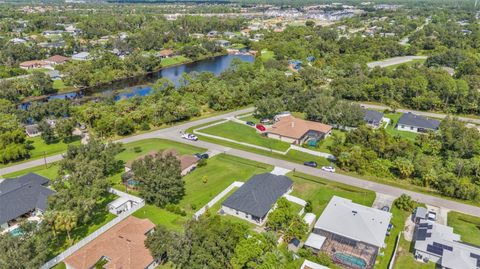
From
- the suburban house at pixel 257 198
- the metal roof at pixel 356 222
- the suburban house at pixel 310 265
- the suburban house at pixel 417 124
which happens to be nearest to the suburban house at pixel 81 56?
the suburban house at pixel 257 198

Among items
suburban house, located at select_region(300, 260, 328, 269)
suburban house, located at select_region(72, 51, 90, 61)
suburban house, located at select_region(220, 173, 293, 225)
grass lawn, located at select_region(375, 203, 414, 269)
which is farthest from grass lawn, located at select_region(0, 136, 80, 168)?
suburban house, located at select_region(72, 51, 90, 61)

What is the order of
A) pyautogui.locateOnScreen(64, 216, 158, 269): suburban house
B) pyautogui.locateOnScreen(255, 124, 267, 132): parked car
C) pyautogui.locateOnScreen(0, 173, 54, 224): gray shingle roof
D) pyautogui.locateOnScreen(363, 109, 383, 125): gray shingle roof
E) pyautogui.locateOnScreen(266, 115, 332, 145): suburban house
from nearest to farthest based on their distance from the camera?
pyautogui.locateOnScreen(64, 216, 158, 269): suburban house
pyautogui.locateOnScreen(0, 173, 54, 224): gray shingle roof
pyautogui.locateOnScreen(266, 115, 332, 145): suburban house
pyautogui.locateOnScreen(255, 124, 267, 132): parked car
pyautogui.locateOnScreen(363, 109, 383, 125): gray shingle roof

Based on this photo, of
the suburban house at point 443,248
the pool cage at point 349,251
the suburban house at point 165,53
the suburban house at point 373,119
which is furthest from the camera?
the suburban house at point 165,53

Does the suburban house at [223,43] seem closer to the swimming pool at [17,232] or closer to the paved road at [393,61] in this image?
the paved road at [393,61]

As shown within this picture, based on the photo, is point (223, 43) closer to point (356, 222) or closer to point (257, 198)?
point (257, 198)

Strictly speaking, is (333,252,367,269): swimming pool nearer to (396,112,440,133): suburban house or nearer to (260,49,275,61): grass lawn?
(396,112,440,133): suburban house


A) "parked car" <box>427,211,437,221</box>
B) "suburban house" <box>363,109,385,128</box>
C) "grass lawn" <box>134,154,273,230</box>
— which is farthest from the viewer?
"suburban house" <box>363,109,385,128</box>

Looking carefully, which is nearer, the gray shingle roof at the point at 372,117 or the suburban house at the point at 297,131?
the suburban house at the point at 297,131
